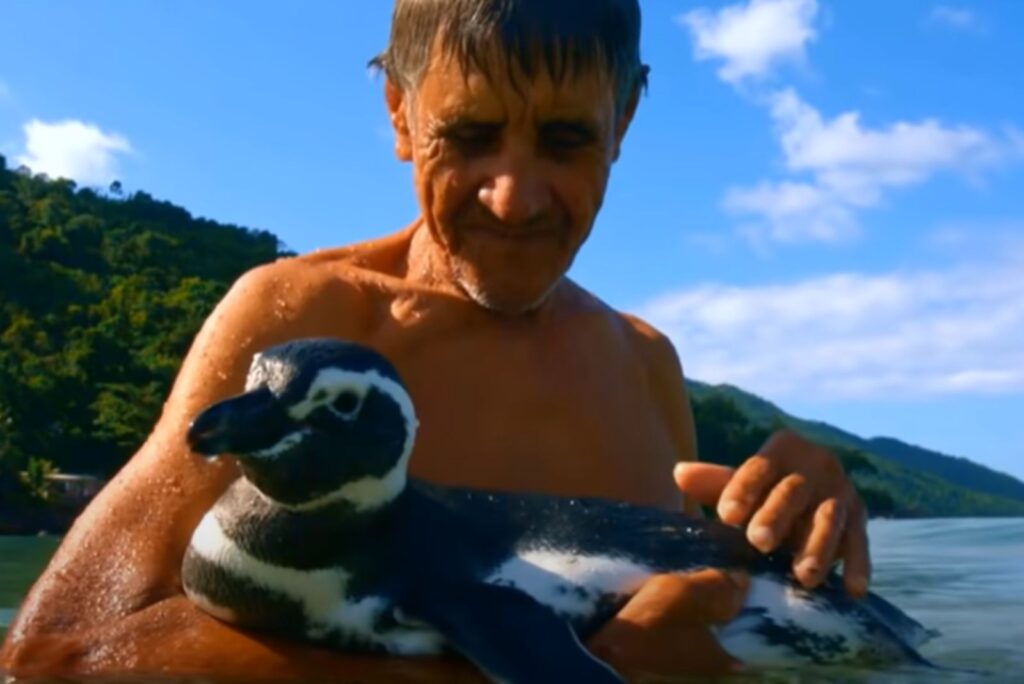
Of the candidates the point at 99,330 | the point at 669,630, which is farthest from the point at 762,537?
the point at 99,330

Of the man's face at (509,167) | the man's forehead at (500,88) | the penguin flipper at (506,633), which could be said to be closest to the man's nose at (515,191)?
the man's face at (509,167)

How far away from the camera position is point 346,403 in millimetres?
3391

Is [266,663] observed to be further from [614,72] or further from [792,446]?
[614,72]

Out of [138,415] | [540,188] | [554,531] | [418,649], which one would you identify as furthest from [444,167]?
[138,415]

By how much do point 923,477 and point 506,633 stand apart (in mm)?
110043

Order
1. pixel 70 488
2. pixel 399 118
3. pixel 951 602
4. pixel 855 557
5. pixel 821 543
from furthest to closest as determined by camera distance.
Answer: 1. pixel 70 488
2. pixel 951 602
3. pixel 399 118
4. pixel 855 557
5. pixel 821 543

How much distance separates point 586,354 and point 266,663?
164cm

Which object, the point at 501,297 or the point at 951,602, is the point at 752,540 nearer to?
the point at 501,297

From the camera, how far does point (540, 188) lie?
167 inches

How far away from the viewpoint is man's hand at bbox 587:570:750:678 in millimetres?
3480

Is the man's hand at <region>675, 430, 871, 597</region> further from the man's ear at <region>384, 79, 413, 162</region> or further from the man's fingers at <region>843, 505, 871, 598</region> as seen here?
the man's ear at <region>384, 79, 413, 162</region>

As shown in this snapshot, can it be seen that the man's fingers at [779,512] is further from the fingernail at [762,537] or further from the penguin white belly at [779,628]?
the penguin white belly at [779,628]

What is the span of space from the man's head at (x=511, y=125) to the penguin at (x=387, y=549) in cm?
83

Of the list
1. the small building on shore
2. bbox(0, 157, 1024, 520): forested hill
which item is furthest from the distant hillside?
the small building on shore
